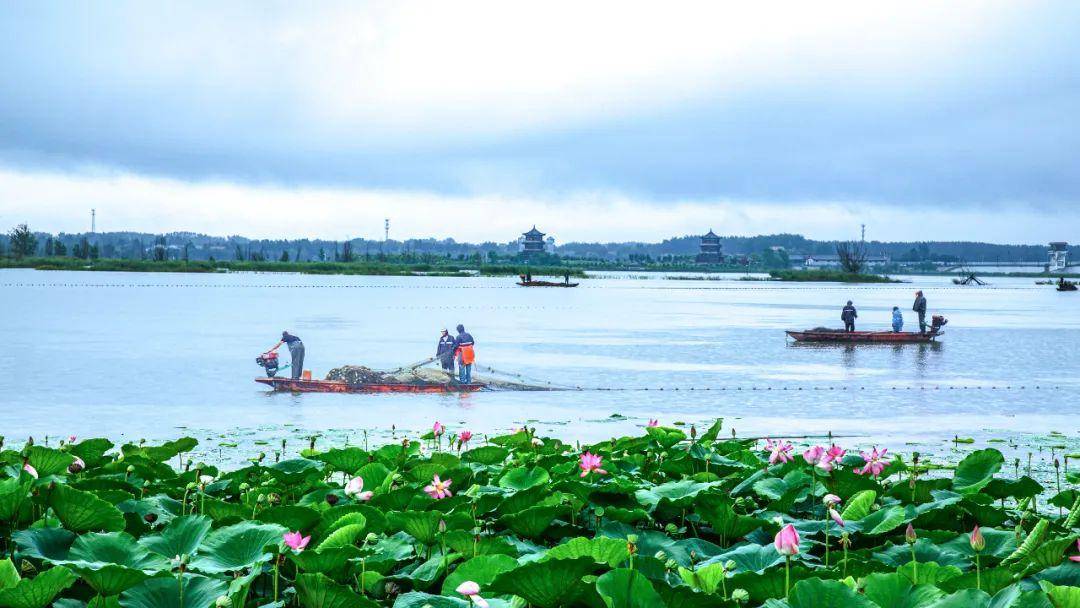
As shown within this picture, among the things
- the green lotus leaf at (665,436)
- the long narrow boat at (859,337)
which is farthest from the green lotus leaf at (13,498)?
the long narrow boat at (859,337)

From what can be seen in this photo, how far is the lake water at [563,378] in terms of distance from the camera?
1581 cm

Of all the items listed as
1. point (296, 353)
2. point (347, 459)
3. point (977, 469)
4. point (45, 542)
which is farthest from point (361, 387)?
point (45, 542)

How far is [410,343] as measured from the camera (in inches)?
1358

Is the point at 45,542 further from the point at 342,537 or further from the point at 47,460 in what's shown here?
the point at 47,460

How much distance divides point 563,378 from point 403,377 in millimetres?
3951

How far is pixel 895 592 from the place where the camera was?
3.40 m

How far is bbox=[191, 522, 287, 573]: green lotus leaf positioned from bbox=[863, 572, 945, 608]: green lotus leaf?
2.22 metres

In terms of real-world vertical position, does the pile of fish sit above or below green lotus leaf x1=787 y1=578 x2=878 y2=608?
below

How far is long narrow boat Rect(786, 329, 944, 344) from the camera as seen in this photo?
34812mm

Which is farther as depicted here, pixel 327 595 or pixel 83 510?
pixel 83 510

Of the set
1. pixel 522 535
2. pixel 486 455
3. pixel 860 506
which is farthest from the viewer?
pixel 486 455

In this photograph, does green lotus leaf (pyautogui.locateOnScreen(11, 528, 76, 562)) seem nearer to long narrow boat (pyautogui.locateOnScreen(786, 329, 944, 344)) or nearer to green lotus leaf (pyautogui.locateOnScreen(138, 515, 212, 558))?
green lotus leaf (pyautogui.locateOnScreen(138, 515, 212, 558))

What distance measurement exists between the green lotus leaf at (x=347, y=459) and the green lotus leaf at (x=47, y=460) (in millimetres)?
1440

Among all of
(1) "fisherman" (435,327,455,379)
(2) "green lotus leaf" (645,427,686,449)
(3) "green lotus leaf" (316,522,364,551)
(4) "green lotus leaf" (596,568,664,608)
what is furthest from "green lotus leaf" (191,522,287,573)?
(1) "fisherman" (435,327,455,379)
